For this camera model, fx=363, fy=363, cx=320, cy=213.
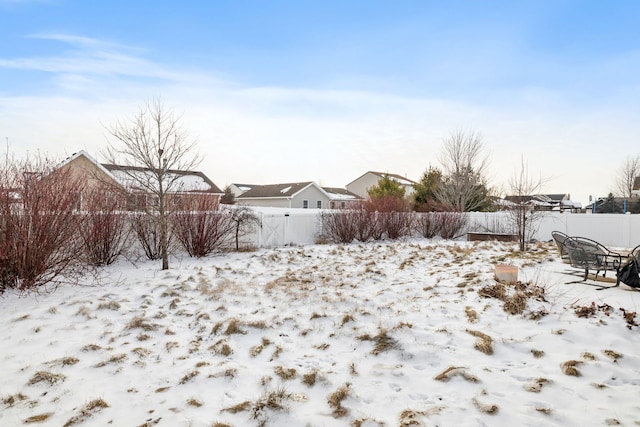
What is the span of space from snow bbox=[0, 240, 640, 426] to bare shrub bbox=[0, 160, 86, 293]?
43 centimetres

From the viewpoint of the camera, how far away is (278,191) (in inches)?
1288

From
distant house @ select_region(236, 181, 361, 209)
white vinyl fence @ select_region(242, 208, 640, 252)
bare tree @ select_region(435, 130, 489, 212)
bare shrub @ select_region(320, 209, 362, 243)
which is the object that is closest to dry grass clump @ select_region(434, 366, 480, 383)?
white vinyl fence @ select_region(242, 208, 640, 252)

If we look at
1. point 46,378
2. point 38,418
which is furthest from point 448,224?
point 38,418

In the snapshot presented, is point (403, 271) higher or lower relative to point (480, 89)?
lower

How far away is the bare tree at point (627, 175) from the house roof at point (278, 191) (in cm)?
3038

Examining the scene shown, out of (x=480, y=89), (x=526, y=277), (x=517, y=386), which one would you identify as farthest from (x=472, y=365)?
(x=480, y=89)

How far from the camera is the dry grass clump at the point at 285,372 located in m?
3.44

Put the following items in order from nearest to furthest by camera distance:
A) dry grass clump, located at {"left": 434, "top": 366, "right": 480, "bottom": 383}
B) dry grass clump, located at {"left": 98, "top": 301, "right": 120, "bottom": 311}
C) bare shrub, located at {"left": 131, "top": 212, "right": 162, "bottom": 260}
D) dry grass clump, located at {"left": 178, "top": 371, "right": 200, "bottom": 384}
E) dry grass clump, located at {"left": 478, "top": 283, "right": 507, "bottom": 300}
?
dry grass clump, located at {"left": 434, "top": 366, "right": 480, "bottom": 383} → dry grass clump, located at {"left": 178, "top": 371, "right": 200, "bottom": 384} → dry grass clump, located at {"left": 478, "top": 283, "right": 507, "bottom": 300} → dry grass clump, located at {"left": 98, "top": 301, "right": 120, "bottom": 311} → bare shrub, located at {"left": 131, "top": 212, "right": 162, "bottom": 260}

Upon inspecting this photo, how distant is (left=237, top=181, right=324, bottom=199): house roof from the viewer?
103 feet

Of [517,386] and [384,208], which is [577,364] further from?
[384,208]

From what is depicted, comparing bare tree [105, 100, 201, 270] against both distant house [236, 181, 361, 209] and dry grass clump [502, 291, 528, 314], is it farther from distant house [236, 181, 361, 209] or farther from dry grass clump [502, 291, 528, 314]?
distant house [236, 181, 361, 209]

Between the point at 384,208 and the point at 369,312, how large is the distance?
10.0 meters

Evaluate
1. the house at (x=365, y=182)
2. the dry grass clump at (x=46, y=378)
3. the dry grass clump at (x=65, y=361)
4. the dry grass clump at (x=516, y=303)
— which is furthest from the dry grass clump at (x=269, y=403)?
the house at (x=365, y=182)

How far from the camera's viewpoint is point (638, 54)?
324 inches
